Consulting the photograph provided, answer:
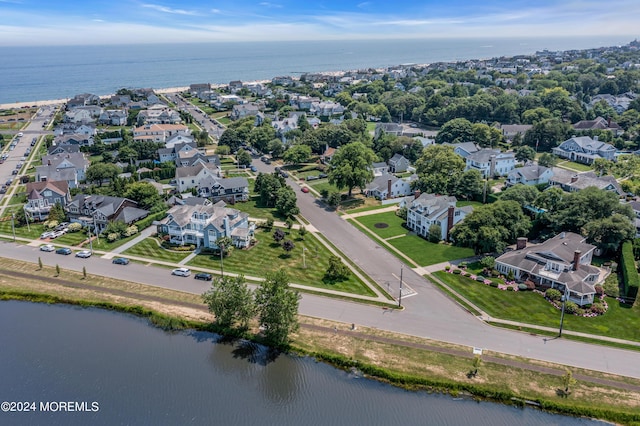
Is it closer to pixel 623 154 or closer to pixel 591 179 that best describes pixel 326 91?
pixel 623 154

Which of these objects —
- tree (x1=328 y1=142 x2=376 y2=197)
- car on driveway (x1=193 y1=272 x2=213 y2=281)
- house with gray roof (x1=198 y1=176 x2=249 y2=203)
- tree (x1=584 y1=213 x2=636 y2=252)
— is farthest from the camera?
house with gray roof (x1=198 y1=176 x2=249 y2=203)

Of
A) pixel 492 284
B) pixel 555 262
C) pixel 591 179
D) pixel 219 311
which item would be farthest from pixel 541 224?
pixel 219 311

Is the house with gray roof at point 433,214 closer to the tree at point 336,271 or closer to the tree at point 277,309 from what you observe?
the tree at point 336,271

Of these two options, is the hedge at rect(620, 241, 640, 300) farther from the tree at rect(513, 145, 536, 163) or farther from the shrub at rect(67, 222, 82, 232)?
the shrub at rect(67, 222, 82, 232)

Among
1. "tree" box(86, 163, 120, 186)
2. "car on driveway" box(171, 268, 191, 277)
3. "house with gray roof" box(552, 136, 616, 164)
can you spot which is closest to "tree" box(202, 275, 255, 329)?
"car on driveway" box(171, 268, 191, 277)

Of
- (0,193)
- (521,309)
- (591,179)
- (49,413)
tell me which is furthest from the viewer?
(0,193)

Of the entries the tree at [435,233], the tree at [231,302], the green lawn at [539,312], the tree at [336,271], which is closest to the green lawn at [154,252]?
the tree at [231,302]
